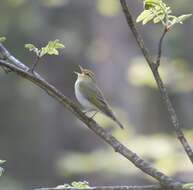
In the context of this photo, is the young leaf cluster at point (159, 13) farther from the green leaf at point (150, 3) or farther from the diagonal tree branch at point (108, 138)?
the diagonal tree branch at point (108, 138)

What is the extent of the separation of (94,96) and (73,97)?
6766 millimetres

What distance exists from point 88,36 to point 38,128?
2.77m

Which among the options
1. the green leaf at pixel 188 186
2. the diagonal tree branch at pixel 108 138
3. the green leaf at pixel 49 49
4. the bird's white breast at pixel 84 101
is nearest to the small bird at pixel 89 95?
the bird's white breast at pixel 84 101

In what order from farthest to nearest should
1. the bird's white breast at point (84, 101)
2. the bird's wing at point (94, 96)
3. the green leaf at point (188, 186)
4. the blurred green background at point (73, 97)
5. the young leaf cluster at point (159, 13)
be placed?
1. the blurred green background at point (73, 97)
2. the bird's white breast at point (84, 101)
3. the bird's wing at point (94, 96)
4. the young leaf cluster at point (159, 13)
5. the green leaf at point (188, 186)

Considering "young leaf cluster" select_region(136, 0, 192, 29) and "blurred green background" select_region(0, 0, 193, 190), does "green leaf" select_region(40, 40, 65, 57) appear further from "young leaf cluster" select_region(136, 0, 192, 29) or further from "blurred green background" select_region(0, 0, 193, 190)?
"blurred green background" select_region(0, 0, 193, 190)

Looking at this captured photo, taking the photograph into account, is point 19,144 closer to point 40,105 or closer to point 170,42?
point 40,105

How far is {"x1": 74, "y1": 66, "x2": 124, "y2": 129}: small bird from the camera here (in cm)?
498

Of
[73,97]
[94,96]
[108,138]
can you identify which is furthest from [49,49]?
[73,97]

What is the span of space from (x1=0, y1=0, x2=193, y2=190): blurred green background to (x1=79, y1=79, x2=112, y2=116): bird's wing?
471 centimetres

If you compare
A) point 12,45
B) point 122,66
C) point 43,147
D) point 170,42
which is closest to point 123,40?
point 122,66

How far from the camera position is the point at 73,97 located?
11898 mm

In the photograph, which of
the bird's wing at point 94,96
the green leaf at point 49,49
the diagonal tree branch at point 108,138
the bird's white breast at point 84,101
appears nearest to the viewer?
the diagonal tree branch at point 108,138

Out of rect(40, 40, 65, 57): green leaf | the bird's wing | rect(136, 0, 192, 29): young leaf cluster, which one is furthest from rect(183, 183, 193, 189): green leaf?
the bird's wing

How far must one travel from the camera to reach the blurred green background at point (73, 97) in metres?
10.9
